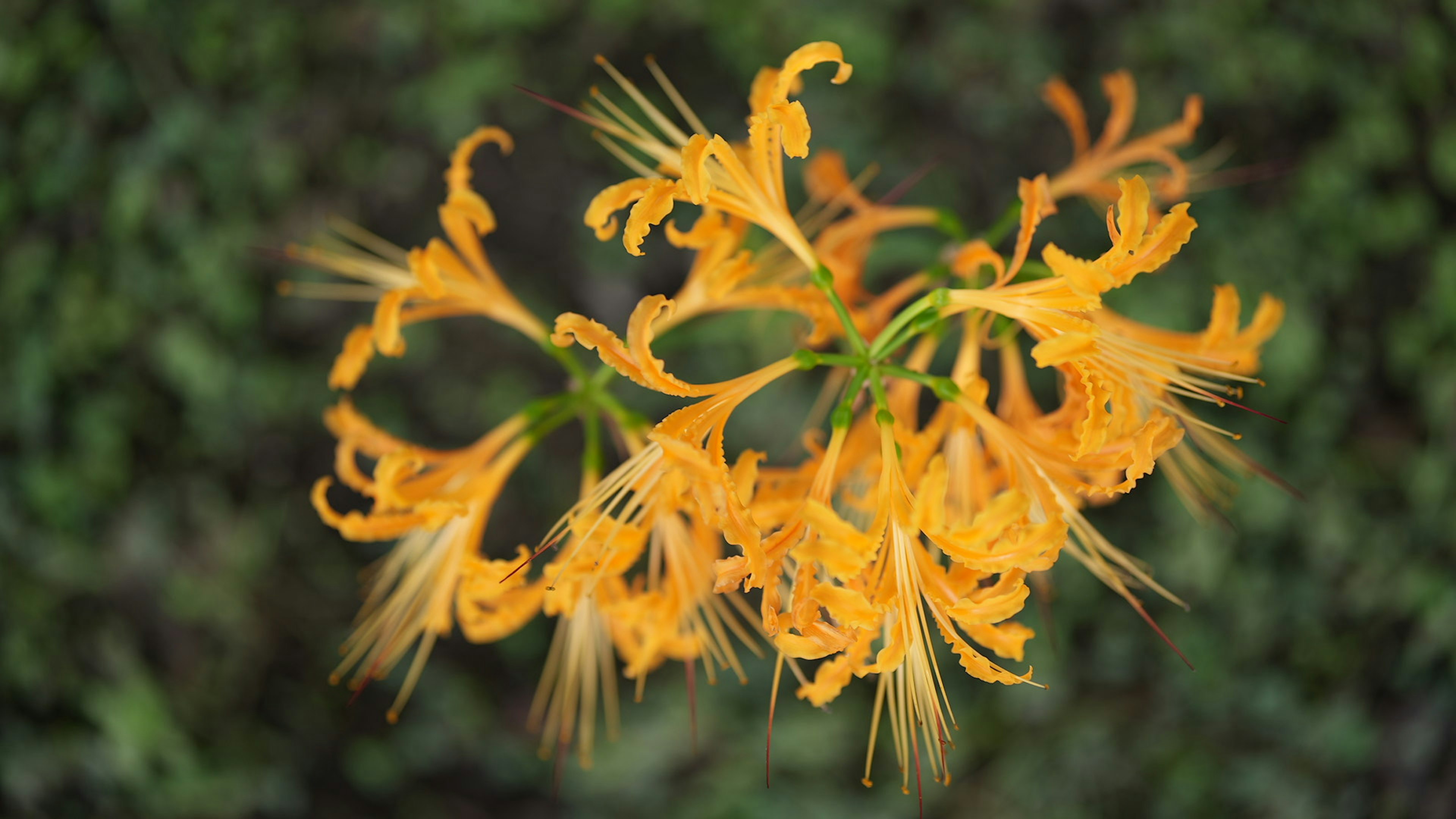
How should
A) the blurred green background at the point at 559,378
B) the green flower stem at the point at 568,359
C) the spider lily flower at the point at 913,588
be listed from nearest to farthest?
1. the spider lily flower at the point at 913,588
2. the green flower stem at the point at 568,359
3. the blurred green background at the point at 559,378

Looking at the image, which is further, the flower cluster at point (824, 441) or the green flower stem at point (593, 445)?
the green flower stem at point (593, 445)

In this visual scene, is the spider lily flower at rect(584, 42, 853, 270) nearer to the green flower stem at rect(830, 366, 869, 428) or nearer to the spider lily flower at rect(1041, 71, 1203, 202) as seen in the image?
the green flower stem at rect(830, 366, 869, 428)

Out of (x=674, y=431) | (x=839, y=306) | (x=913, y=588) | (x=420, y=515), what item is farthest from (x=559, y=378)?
(x=913, y=588)

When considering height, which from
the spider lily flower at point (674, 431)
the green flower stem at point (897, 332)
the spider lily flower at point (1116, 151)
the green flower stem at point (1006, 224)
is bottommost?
the spider lily flower at point (674, 431)

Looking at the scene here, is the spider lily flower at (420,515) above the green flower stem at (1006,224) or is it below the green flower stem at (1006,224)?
below

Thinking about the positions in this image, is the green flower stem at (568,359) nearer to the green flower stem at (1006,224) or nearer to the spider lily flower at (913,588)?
the spider lily flower at (913,588)

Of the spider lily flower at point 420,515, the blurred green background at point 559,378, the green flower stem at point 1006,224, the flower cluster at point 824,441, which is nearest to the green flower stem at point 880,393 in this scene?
the flower cluster at point 824,441
